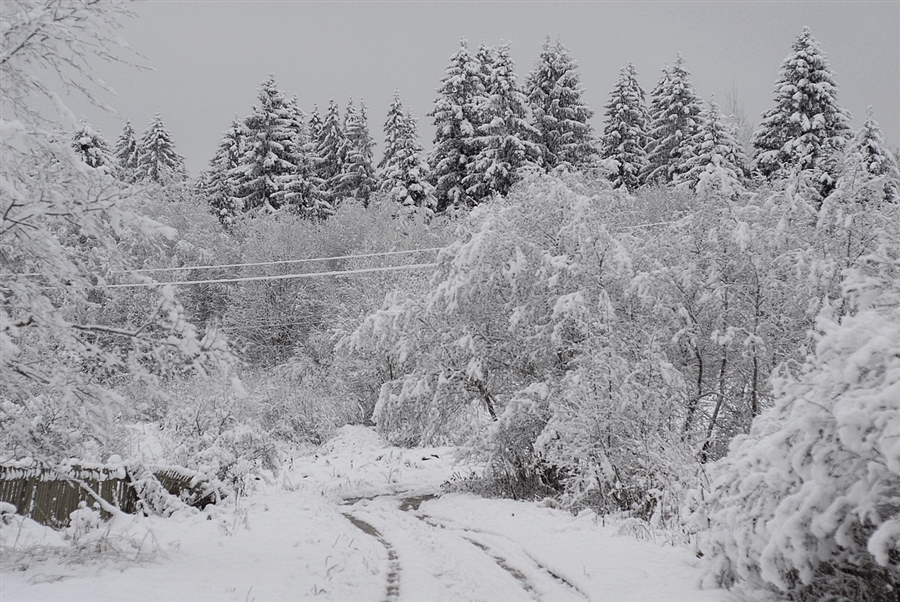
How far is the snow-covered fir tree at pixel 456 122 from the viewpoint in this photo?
117 feet

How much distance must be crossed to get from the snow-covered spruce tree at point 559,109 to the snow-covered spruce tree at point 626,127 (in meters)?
1.33

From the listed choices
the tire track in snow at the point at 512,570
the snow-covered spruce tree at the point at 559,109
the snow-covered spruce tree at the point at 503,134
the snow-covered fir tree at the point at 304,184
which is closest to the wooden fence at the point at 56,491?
the tire track in snow at the point at 512,570

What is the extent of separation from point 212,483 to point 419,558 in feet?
13.5

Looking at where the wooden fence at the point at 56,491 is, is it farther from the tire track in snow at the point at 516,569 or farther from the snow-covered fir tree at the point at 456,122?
the snow-covered fir tree at the point at 456,122

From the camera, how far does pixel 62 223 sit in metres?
5.15

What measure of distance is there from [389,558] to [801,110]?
29909mm

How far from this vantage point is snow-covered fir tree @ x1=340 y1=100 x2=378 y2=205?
135ft

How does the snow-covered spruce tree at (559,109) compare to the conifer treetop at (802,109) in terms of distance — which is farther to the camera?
the snow-covered spruce tree at (559,109)

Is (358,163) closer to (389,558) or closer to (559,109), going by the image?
(559,109)

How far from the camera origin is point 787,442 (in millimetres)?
4402

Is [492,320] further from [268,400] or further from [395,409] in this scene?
[268,400]

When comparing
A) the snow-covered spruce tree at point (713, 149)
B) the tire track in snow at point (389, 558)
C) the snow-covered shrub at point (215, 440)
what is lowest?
the tire track in snow at point (389, 558)

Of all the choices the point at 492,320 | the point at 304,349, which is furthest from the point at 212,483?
the point at 304,349

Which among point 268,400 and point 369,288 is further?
point 369,288
